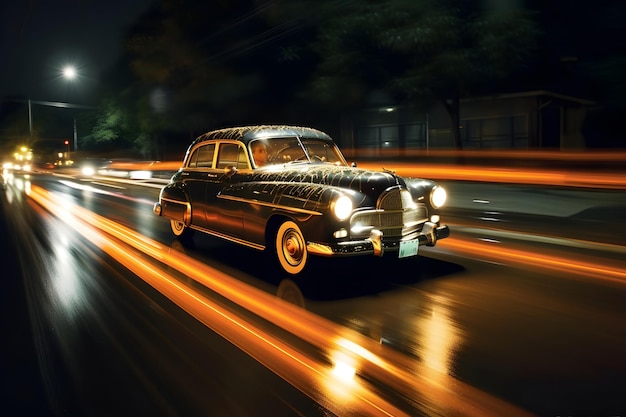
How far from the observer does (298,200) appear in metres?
6.44

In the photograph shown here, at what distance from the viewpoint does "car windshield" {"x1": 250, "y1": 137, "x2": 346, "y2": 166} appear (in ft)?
25.2

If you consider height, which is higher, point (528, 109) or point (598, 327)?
point (528, 109)

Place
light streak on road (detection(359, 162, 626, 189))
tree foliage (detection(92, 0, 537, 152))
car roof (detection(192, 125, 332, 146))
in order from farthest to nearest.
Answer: tree foliage (detection(92, 0, 537, 152)), light streak on road (detection(359, 162, 626, 189)), car roof (detection(192, 125, 332, 146))

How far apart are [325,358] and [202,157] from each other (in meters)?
5.19

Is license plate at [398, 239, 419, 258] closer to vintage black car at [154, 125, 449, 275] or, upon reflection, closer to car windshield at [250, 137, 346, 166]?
vintage black car at [154, 125, 449, 275]

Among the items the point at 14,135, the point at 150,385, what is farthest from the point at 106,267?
the point at 14,135

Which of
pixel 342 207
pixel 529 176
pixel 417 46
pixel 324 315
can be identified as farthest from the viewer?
pixel 417 46

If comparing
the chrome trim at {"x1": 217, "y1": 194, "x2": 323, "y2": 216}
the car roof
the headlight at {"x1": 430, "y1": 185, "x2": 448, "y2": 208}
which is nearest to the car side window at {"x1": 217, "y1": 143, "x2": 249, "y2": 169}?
the car roof

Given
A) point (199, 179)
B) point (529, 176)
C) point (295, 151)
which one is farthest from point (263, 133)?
point (529, 176)

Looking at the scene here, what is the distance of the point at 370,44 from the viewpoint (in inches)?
784

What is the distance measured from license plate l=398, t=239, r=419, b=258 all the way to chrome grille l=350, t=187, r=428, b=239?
185mm

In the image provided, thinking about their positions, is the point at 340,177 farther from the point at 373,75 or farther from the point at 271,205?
the point at 373,75

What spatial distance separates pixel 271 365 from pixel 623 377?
2214mm

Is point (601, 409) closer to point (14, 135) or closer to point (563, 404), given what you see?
point (563, 404)
